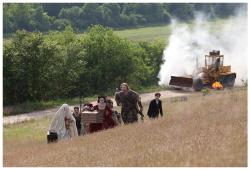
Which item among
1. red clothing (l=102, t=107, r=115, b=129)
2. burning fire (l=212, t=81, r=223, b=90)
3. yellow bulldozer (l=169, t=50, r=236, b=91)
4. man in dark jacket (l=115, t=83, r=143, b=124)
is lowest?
burning fire (l=212, t=81, r=223, b=90)

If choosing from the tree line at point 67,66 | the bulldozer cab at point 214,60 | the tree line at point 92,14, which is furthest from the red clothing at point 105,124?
the tree line at point 92,14

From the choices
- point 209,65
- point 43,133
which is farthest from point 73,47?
point 43,133

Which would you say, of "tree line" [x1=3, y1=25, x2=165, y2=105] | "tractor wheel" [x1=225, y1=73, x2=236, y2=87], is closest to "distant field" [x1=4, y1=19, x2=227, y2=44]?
"tree line" [x1=3, y1=25, x2=165, y2=105]

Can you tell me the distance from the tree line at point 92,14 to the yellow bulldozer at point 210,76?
41438 mm

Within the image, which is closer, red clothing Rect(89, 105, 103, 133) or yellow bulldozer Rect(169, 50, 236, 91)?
A: red clothing Rect(89, 105, 103, 133)

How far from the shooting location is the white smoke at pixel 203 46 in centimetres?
5147

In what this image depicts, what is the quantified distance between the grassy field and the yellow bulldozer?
24375mm

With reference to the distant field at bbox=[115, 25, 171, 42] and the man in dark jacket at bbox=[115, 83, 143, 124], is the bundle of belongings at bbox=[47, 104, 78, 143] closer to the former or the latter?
the man in dark jacket at bbox=[115, 83, 143, 124]

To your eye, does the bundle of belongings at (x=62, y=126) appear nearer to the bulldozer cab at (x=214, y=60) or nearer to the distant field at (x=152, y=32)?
the bulldozer cab at (x=214, y=60)

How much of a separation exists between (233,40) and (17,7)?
3557 centimetres

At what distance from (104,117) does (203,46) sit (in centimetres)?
5457

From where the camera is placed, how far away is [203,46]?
6881 centimetres

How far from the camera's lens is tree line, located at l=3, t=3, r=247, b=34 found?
82.4 metres

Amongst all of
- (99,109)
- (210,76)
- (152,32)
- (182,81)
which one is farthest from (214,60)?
(152,32)
